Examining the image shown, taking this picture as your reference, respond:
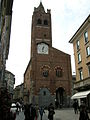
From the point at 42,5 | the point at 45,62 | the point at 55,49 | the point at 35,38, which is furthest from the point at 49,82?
the point at 42,5

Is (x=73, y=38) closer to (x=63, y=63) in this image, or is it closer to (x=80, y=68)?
(x=80, y=68)

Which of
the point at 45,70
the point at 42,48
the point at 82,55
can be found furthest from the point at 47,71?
the point at 82,55

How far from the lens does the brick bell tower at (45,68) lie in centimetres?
4000

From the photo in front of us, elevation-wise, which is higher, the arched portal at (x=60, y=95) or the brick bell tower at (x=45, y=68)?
the brick bell tower at (x=45, y=68)

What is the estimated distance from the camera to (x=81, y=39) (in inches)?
1050

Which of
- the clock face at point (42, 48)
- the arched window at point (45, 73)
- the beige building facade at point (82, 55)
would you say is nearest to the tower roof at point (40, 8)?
the clock face at point (42, 48)

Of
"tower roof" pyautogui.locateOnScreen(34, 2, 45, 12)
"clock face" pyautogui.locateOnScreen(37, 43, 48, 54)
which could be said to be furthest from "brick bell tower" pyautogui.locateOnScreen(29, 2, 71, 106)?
"tower roof" pyautogui.locateOnScreen(34, 2, 45, 12)

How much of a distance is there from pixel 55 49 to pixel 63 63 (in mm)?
3904

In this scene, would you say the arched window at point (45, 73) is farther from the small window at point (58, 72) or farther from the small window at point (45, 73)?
the small window at point (58, 72)

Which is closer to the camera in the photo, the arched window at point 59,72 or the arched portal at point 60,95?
the arched portal at point 60,95

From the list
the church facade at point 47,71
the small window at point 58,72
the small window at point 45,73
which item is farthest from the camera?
the small window at point 58,72

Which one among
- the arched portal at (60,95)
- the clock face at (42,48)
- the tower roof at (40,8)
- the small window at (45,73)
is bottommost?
the arched portal at (60,95)

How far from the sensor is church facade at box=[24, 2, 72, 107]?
131ft

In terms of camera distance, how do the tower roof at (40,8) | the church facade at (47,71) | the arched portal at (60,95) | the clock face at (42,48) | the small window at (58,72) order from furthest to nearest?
the tower roof at (40,8) → the clock face at (42,48) → the small window at (58,72) → the arched portal at (60,95) → the church facade at (47,71)
